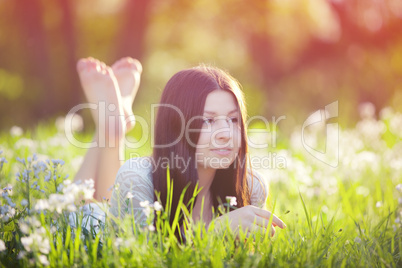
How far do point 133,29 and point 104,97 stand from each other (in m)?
6.39

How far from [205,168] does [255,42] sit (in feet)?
31.3

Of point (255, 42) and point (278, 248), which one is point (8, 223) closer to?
point (278, 248)

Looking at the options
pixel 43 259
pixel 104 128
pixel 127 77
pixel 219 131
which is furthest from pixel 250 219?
pixel 127 77

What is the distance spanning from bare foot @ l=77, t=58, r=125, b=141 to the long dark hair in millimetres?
1007

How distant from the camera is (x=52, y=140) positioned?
5.20 meters

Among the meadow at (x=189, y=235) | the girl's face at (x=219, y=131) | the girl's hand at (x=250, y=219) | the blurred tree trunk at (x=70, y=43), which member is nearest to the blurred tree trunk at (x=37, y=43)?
the blurred tree trunk at (x=70, y=43)

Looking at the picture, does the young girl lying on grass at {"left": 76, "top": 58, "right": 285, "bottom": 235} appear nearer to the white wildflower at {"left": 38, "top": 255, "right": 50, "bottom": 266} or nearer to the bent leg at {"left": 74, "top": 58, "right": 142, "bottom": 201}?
the white wildflower at {"left": 38, "top": 255, "right": 50, "bottom": 266}

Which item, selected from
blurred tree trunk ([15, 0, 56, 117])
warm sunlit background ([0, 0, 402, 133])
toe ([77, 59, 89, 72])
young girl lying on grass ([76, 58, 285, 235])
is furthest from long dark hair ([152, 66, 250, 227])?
blurred tree trunk ([15, 0, 56, 117])

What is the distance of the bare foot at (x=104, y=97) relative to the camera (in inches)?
140

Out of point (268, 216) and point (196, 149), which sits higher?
point (196, 149)

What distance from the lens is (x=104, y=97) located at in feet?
12.0

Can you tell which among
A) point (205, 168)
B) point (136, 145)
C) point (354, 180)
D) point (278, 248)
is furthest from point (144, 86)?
point (278, 248)

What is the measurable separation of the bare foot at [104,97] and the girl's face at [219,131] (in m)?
1.21

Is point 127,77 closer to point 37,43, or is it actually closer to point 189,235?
point 189,235
